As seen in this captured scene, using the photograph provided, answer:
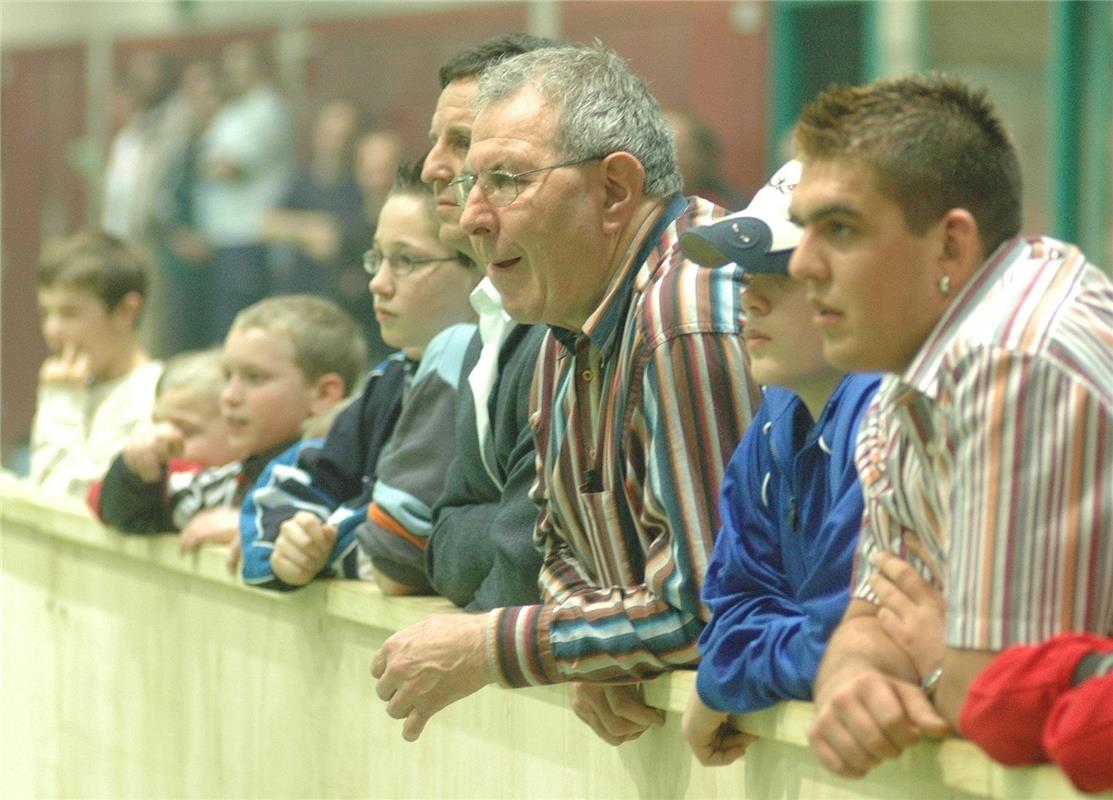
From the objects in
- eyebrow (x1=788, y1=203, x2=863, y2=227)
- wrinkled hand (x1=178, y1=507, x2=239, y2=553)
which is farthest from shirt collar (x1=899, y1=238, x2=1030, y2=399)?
wrinkled hand (x1=178, y1=507, x2=239, y2=553)

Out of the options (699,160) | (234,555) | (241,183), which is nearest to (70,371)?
(234,555)

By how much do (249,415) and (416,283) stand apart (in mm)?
817

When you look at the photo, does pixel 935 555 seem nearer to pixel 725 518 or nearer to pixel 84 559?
pixel 725 518

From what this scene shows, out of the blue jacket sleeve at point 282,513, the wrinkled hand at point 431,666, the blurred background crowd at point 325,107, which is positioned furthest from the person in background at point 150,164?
the wrinkled hand at point 431,666

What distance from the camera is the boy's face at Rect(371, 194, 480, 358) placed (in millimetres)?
4168

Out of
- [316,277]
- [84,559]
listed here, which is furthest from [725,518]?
[316,277]

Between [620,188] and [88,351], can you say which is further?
[88,351]

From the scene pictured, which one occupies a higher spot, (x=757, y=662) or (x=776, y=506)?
(x=776, y=506)

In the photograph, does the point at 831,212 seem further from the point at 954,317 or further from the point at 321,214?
the point at 321,214

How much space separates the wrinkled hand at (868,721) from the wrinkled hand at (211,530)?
2.32 m

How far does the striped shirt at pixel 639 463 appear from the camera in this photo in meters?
2.95

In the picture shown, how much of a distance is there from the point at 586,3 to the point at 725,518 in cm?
1037

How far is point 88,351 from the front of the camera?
20.2 feet

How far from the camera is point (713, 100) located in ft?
40.3
